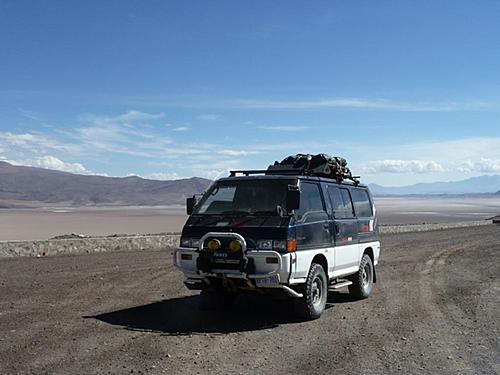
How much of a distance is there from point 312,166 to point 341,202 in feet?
2.74

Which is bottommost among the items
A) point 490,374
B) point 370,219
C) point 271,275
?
point 490,374

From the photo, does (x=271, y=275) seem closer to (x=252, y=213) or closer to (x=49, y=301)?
(x=252, y=213)

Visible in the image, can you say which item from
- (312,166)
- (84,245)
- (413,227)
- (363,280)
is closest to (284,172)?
(312,166)

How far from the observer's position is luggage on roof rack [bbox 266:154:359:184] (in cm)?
1005

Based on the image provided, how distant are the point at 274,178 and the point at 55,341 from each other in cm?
403

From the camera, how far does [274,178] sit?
9344mm

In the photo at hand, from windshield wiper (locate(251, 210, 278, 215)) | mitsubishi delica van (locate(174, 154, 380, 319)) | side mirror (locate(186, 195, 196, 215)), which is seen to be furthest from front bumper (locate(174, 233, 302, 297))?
side mirror (locate(186, 195, 196, 215))

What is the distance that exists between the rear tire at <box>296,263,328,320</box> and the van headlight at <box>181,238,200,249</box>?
68.7 inches

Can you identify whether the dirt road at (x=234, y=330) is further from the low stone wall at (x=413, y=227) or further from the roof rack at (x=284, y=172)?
the low stone wall at (x=413, y=227)

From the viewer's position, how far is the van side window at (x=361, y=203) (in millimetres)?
11211

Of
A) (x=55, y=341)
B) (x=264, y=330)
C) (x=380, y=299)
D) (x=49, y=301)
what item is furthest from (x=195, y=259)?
(x=380, y=299)

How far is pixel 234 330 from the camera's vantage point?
323 inches

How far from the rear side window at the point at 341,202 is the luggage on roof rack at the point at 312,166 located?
0.90ft

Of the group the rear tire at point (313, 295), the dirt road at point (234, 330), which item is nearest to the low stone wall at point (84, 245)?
the dirt road at point (234, 330)
